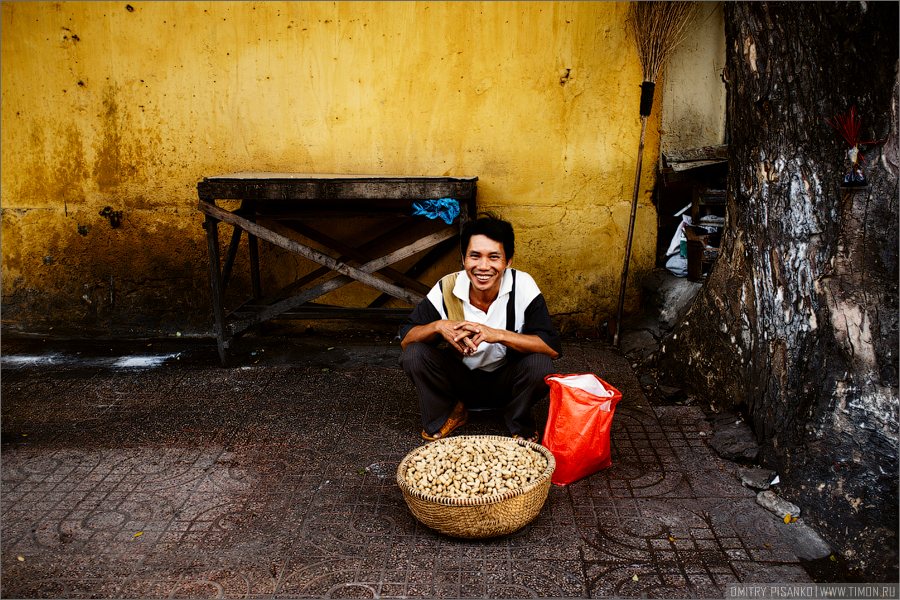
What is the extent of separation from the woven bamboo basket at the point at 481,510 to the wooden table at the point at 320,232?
2.19m

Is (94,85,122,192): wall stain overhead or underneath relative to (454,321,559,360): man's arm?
overhead

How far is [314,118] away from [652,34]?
274 centimetres

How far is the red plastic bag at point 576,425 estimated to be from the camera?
120 inches

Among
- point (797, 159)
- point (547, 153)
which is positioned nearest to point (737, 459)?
point (797, 159)

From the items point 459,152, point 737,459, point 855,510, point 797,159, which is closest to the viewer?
point 855,510

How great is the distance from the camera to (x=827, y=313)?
→ 2.96 meters

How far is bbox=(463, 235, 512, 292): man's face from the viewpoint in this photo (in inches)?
127

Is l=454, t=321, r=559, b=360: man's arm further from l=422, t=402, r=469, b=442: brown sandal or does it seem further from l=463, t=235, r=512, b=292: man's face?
l=422, t=402, r=469, b=442: brown sandal

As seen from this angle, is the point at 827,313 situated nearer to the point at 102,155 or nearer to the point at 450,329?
the point at 450,329

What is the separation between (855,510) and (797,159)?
1615 millimetres

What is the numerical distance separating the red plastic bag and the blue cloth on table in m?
1.74

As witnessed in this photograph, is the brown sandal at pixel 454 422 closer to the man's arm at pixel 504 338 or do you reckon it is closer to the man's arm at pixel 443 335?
the man's arm at pixel 443 335

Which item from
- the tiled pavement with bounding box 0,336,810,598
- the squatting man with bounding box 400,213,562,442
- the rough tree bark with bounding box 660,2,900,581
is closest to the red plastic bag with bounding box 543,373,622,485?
the tiled pavement with bounding box 0,336,810,598

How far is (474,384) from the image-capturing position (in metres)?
3.63
